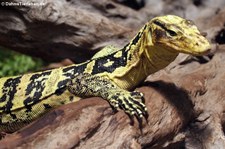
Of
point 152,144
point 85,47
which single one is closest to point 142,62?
point 152,144

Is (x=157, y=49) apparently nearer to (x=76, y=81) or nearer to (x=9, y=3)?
(x=76, y=81)

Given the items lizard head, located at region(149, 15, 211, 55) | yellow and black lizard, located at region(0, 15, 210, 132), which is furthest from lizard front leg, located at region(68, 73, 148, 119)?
lizard head, located at region(149, 15, 211, 55)

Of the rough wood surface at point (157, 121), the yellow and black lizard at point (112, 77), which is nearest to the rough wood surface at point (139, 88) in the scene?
the rough wood surface at point (157, 121)

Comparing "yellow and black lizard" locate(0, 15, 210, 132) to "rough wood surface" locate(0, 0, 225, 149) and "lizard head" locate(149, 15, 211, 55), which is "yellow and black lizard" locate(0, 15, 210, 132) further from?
"rough wood surface" locate(0, 0, 225, 149)

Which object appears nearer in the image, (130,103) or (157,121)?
(130,103)

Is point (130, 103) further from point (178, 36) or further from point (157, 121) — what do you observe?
point (178, 36)

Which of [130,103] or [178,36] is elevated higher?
[178,36]

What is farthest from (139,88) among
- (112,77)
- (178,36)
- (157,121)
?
(178,36)
